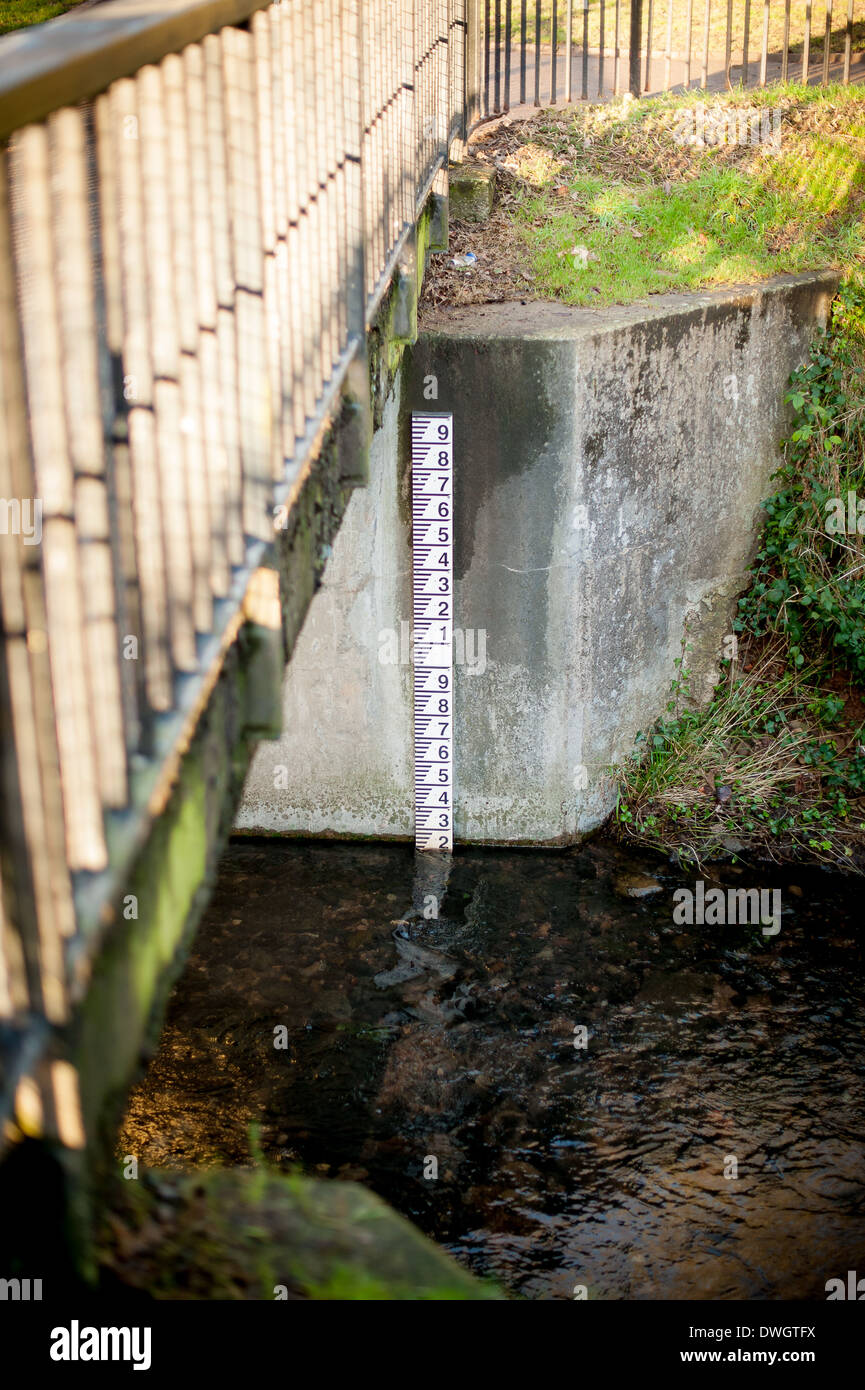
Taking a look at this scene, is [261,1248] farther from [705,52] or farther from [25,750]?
[705,52]

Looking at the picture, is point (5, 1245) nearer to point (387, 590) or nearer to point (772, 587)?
point (387, 590)

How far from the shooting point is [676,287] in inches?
315

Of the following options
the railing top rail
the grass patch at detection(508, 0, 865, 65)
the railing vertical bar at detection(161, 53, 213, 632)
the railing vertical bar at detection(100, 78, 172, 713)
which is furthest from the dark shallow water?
the grass patch at detection(508, 0, 865, 65)

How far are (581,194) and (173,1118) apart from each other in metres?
6.33

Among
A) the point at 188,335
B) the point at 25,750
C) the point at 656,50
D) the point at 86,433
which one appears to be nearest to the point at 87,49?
the point at 86,433

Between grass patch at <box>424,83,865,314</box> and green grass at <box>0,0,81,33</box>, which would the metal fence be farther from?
green grass at <box>0,0,81,33</box>

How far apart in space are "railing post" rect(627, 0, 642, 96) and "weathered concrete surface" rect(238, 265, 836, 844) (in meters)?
2.78

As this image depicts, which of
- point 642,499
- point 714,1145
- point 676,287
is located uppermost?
point 676,287

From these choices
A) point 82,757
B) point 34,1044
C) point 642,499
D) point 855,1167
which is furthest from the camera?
point 642,499

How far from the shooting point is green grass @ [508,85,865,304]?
26.7 ft

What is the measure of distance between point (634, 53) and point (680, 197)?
2.07 meters

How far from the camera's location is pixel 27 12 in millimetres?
8578

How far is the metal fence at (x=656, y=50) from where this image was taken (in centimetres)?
942
